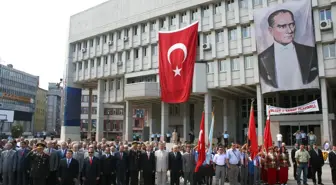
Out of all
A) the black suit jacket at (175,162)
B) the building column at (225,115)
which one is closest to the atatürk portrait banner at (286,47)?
the building column at (225,115)

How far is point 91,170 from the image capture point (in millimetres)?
10859

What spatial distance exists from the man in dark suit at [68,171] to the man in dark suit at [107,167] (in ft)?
4.96

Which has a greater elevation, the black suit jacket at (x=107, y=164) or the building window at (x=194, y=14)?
the building window at (x=194, y=14)

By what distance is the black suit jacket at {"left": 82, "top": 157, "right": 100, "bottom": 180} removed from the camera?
427 inches

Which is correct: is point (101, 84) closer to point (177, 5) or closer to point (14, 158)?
point (177, 5)

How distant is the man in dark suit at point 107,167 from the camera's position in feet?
38.9

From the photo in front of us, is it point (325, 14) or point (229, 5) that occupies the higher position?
point (229, 5)

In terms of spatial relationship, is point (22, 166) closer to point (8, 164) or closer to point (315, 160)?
point (8, 164)

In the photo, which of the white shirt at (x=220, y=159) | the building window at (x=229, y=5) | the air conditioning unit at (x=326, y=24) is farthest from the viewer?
the building window at (x=229, y=5)

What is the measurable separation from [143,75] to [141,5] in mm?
8851

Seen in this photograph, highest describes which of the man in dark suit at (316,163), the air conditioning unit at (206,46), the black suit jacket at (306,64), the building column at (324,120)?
the air conditioning unit at (206,46)

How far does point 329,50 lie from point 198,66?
489 inches

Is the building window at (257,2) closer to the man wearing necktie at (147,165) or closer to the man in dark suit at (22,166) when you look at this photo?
the man wearing necktie at (147,165)

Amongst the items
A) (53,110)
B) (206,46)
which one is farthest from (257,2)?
(53,110)
